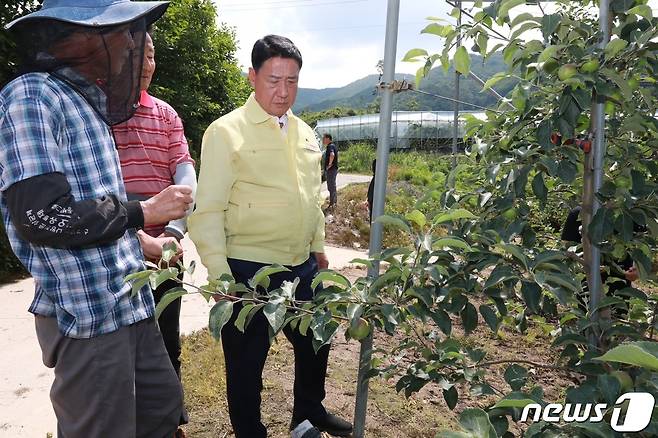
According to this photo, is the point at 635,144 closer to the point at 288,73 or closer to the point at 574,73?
the point at 574,73

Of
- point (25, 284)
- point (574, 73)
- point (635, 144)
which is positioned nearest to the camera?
point (574, 73)

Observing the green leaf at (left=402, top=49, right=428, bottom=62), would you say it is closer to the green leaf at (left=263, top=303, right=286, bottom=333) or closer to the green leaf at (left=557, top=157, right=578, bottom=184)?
the green leaf at (left=557, top=157, right=578, bottom=184)

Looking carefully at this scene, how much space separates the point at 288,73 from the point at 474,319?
114 cm

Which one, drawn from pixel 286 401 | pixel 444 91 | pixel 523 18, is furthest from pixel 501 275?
pixel 444 91

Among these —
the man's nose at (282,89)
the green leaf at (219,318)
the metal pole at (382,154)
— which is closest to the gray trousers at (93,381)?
the green leaf at (219,318)

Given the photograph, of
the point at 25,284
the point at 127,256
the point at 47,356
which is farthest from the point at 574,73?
the point at 25,284

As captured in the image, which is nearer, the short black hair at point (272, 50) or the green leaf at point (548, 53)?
the green leaf at point (548, 53)

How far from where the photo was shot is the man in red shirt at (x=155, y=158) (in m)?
2.09

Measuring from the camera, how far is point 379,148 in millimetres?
1978

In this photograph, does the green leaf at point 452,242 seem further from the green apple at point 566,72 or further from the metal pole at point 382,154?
the metal pole at point 382,154

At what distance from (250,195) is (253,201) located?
3cm

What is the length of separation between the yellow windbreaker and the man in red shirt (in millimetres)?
219

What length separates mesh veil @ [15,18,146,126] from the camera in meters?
1.35

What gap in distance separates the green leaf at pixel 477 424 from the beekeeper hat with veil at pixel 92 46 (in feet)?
3.91
